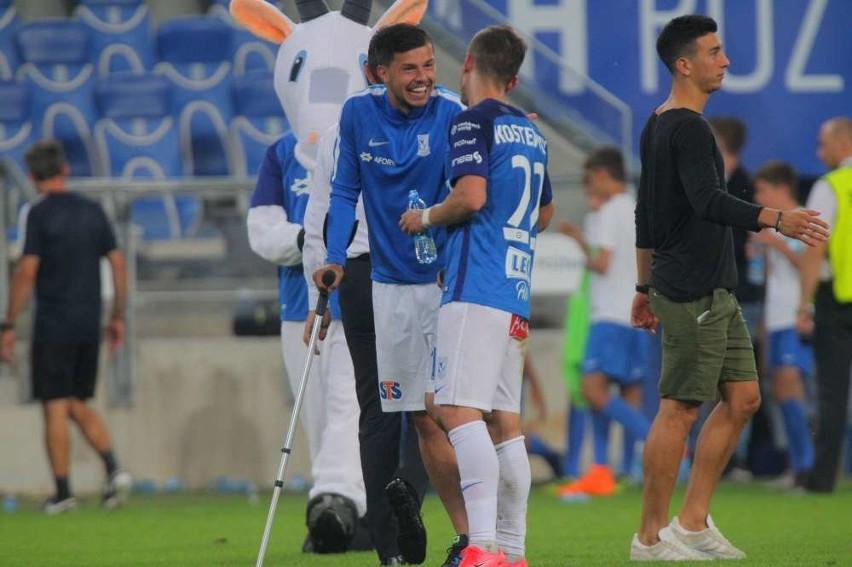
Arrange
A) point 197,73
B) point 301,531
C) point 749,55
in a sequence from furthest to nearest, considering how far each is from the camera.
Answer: point 197,73 → point 749,55 → point 301,531

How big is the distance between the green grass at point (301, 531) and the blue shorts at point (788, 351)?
0.85 meters

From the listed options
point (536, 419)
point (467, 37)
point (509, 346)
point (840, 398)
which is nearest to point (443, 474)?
point (509, 346)

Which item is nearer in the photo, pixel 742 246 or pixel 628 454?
pixel 628 454

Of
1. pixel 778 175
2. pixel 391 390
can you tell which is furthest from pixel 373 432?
pixel 778 175

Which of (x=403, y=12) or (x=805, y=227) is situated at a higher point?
(x=403, y=12)

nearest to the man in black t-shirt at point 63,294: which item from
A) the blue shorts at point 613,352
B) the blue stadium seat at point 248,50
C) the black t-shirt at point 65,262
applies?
the black t-shirt at point 65,262

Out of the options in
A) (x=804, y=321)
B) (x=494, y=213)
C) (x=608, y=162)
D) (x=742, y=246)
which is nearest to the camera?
(x=494, y=213)

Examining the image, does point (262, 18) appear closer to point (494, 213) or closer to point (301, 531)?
point (301, 531)

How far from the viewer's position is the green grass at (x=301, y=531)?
730 cm

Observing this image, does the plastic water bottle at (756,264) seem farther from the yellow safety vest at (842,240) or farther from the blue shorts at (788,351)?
the yellow safety vest at (842,240)

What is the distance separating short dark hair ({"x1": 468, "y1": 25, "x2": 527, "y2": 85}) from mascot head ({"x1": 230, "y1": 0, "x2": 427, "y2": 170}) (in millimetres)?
1836

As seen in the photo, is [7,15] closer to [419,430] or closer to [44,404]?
[44,404]

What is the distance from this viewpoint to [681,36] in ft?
21.7

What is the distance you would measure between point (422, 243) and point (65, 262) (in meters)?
5.62
